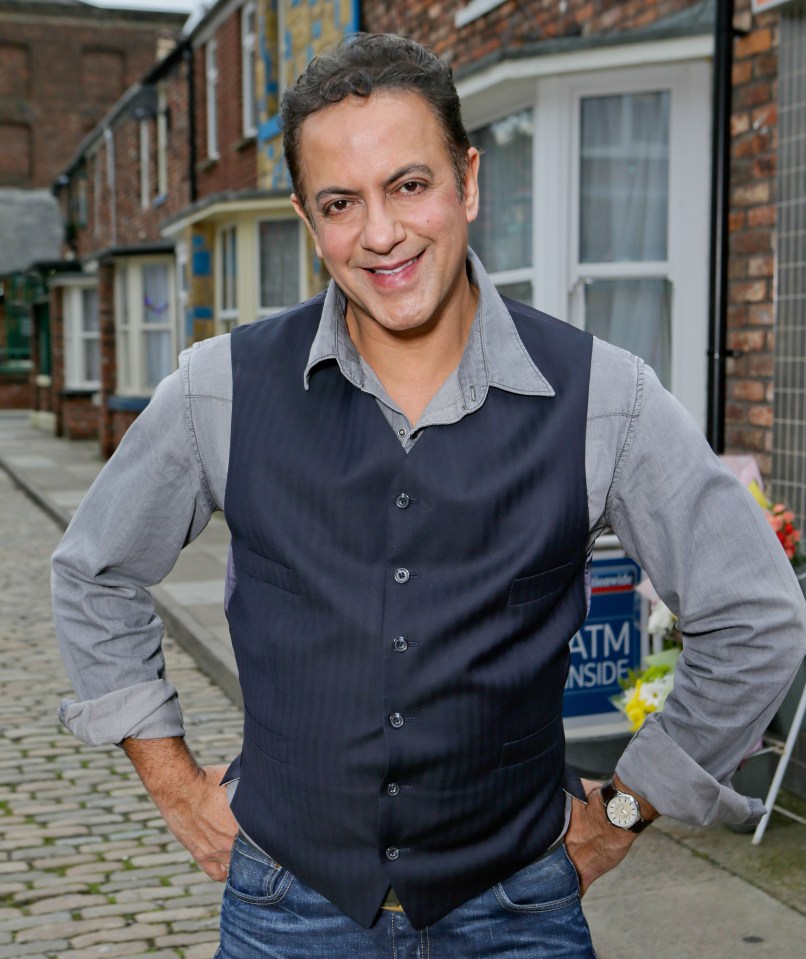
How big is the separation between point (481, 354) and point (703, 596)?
0.48 m

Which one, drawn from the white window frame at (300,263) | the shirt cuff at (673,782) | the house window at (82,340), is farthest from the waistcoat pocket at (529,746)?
the house window at (82,340)

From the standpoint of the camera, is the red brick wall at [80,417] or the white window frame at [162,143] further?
the red brick wall at [80,417]

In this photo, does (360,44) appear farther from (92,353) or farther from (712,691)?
(92,353)

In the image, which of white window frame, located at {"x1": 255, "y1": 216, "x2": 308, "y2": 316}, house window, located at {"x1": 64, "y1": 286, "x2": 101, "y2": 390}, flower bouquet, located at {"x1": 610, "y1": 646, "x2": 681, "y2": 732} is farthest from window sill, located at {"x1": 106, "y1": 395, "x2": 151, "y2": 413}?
A: flower bouquet, located at {"x1": 610, "y1": 646, "x2": 681, "y2": 732}

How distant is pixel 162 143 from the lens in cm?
2186

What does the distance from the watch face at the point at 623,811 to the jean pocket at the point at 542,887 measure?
0.31ft

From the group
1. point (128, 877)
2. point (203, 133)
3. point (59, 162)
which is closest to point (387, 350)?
point (128, 877)

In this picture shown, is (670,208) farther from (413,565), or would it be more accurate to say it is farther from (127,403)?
(127,403)

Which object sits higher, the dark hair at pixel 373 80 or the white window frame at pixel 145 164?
the white window frame at pixel 145 164

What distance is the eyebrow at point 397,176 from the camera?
1.88 metres

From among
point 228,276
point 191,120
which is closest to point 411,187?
point 228,276

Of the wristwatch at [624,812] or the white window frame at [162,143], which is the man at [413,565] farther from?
the white window frame at [162,143]

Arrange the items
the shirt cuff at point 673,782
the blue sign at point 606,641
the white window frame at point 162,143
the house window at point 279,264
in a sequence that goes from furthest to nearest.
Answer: the white window frame at point 162,143 → the house window at point 279,264 → the blue sign at point 606,641 → the shirt cuff at point 673,782

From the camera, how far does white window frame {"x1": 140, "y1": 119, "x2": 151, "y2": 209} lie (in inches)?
905
